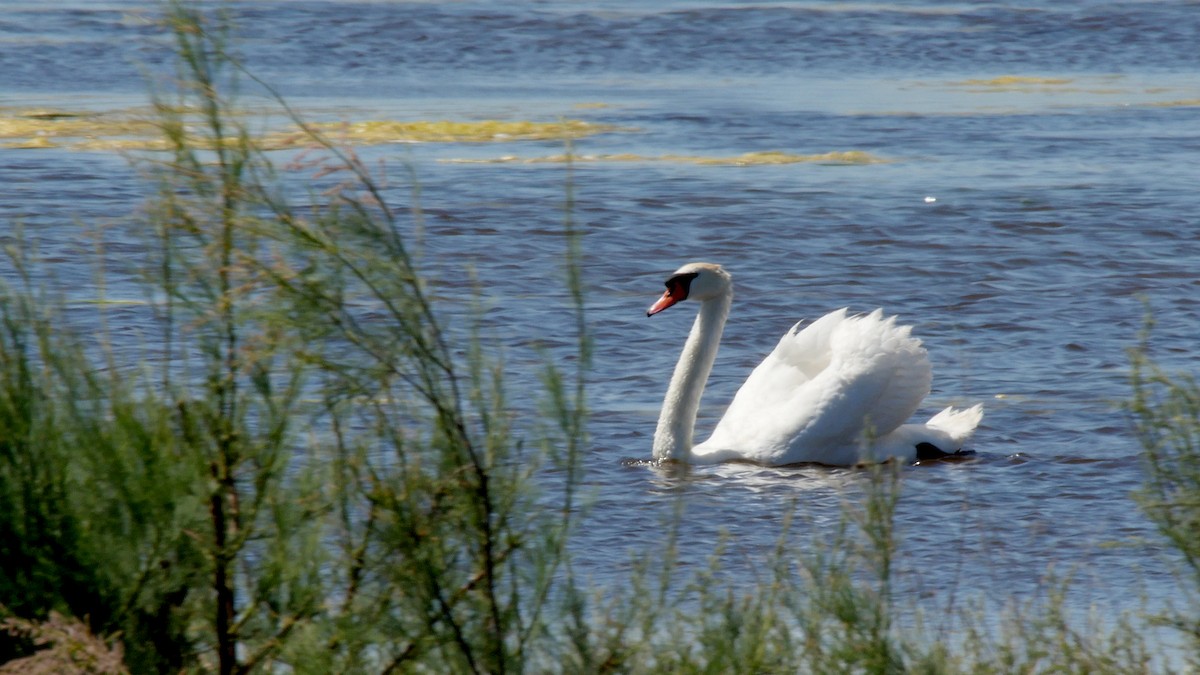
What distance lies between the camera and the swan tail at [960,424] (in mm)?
7727

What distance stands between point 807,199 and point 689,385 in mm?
6042

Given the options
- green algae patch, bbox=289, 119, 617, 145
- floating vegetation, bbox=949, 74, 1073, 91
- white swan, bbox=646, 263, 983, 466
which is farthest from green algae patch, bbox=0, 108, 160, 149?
floating vegetation, bbox=949, 74, 1073, 91

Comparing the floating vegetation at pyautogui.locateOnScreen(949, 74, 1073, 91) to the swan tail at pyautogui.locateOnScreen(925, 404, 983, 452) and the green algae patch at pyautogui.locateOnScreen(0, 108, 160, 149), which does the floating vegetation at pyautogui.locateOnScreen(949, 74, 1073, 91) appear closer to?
the green algae patch at pyautogui.locateOnScreen(0, 108, 160, 149)

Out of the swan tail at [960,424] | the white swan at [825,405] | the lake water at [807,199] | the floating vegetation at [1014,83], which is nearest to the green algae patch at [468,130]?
the lake water at [807,199]

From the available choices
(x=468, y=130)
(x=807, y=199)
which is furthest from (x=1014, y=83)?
(x=807, y=199)

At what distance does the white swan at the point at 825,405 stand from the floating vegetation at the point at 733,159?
24.0 ft

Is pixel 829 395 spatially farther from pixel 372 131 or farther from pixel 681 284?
pixel 372 131

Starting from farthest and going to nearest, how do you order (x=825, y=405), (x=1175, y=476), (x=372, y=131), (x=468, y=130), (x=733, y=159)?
(x=468, y=130), (x=372, y=131), (x=733, y=159), (x=825, y=405), (x=1175, y=476)

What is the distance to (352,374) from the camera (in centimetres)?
371

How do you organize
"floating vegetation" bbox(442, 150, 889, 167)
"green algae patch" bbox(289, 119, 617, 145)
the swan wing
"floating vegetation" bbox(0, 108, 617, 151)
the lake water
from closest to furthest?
the lake water, the swan wing, "floating vegetation" bbox(442, 150, 889, 167), "floating vegetation" bbox(0, 108, 617, 151), "green algae patch" bbox(289, 119, 617, 145)

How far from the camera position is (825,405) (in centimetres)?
788

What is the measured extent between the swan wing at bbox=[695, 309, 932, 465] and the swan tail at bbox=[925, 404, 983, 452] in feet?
0.69

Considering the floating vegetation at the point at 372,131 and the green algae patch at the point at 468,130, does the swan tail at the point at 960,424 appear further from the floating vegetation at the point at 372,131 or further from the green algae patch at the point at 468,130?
the green algae patch at the point at 468,130

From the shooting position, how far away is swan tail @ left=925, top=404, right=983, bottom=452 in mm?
7727
